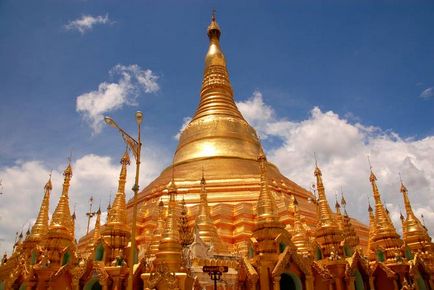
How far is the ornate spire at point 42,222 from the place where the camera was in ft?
64.9

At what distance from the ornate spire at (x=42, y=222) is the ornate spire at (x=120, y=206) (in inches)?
230

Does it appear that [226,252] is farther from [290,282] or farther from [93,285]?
[93,285]

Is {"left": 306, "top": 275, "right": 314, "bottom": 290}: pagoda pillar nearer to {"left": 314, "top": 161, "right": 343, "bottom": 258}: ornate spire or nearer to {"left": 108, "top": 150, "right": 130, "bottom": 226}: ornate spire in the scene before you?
{"left": 314, "top": 161, "right": 343, "bottom": 258}: ornate spire

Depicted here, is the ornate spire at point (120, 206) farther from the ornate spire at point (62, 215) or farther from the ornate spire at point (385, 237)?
the ornate spire at point (385, 237)

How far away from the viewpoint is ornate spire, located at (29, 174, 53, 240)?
19781 millimetres

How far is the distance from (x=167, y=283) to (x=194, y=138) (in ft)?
77.0

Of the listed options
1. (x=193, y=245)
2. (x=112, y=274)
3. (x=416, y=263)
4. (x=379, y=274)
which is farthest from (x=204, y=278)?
(x=416, y=263)

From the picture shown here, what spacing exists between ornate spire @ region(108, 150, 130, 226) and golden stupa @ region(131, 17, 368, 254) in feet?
23.2

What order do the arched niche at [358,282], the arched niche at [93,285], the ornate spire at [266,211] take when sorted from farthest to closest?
the arched niche at [358,282]
the ornate spire at [266,211]
the arched niche at [93,285]

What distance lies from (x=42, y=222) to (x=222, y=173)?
13.9 meters

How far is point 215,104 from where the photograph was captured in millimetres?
37094

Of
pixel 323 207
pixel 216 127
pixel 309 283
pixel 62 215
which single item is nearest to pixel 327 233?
pixel 323 207

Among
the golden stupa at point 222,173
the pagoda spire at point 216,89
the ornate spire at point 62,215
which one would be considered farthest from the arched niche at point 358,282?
the pagoda spire at point 216,89

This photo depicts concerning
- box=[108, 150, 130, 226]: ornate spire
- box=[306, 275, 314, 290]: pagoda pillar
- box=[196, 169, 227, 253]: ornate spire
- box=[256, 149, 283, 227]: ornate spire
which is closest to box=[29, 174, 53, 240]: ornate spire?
box=[108, 150, 130, 226]: ornate spire
